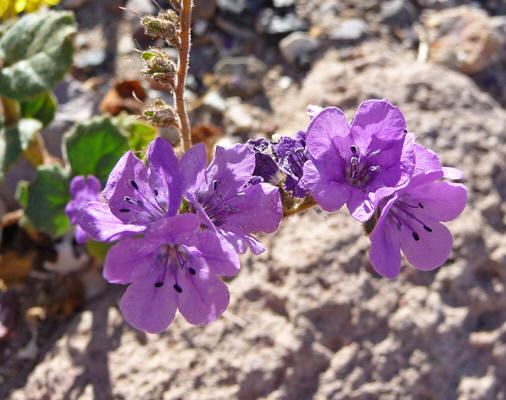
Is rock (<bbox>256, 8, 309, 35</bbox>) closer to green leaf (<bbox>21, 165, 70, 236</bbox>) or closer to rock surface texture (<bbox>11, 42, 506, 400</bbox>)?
rock surface texture (<bbox>11, 42, 506, 400</bbox>)

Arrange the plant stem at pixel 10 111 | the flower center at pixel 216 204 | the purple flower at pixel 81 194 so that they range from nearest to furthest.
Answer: the flower center at pixel 216 204
the purple flower at pixel 81 194
the plant stem at pixel 10 111

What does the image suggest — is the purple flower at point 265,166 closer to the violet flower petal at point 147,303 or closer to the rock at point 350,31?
the violet flower petal at point 147,303

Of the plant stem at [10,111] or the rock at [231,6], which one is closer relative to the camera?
the plant stem at [10,111]

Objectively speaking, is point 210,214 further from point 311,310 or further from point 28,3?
point 28,3

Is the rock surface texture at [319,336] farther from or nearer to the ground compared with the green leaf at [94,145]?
nearer to the ground

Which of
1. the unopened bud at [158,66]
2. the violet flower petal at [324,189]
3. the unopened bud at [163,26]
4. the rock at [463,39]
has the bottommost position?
the rock at [463,39]

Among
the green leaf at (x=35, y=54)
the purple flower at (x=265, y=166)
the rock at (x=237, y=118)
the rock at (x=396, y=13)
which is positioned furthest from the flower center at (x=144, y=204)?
the rock at (x=396, y=13)

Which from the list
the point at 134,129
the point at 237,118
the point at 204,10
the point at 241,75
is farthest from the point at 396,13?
the point at 134,129

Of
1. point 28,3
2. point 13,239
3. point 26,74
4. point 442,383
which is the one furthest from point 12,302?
point 442,383
